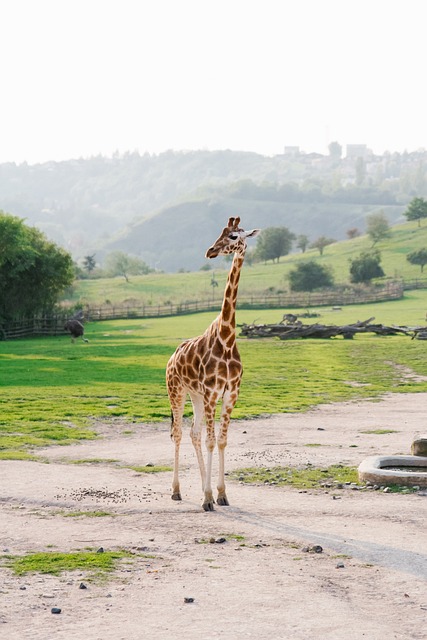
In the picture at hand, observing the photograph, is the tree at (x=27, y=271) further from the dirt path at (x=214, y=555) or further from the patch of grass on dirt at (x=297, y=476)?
the patch of grass on dirt at (x=297, y=476)

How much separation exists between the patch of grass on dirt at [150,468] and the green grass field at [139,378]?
2.74m

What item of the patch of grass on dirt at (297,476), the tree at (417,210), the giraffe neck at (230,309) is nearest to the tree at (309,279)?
the tree at (417,210)

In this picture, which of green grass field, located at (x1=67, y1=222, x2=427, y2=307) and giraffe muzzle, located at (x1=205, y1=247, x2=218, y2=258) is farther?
green grass field, located at (x1=67, y1=222, x2=427, y2=307)

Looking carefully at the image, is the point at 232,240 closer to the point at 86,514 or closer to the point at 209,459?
the point at 209,459

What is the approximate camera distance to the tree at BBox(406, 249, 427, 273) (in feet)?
438

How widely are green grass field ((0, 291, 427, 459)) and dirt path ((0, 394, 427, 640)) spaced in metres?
4.77

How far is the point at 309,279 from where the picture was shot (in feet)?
398

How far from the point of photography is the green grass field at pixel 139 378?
1053 inches

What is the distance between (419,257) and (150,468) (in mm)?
119496

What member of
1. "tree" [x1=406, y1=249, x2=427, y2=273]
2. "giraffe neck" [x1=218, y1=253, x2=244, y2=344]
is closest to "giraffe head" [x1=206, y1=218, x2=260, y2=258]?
"giraffe neck" [x1=218, y1=253, x2=244, y2=344]

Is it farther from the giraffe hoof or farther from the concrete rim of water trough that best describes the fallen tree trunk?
the giraffe hoof

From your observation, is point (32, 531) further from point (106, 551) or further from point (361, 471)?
point (361, 471)

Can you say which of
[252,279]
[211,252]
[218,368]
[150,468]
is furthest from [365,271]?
[211,252]

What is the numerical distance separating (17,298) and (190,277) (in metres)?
86.2
